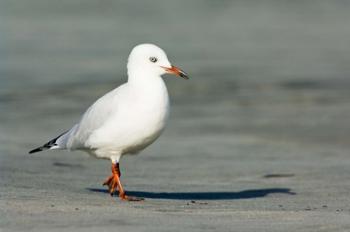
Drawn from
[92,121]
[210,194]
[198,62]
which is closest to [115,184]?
[92,121]

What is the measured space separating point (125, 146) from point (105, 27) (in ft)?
57.9

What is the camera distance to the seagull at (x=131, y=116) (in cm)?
776

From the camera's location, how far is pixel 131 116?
25.4ft

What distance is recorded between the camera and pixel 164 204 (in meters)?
7.39

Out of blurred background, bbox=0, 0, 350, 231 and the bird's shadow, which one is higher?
blurred background, bbox=0, 0, 350, 231

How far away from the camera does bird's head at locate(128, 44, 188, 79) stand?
8055mm

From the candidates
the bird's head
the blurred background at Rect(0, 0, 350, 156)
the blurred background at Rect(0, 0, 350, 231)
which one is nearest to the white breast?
the bird's head

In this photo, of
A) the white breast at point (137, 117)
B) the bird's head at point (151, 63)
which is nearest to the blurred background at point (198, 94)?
the white breast at point (137, 117)

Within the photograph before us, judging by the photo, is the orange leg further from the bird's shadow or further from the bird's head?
the bird's head

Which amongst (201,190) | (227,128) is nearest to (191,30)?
(227,128)

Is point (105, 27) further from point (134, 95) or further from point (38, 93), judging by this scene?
point (134, 95)

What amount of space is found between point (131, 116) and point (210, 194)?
3.95ft

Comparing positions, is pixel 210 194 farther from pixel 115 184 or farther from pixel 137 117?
pixel 137 117

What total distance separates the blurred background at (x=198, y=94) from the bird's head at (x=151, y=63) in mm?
1008
